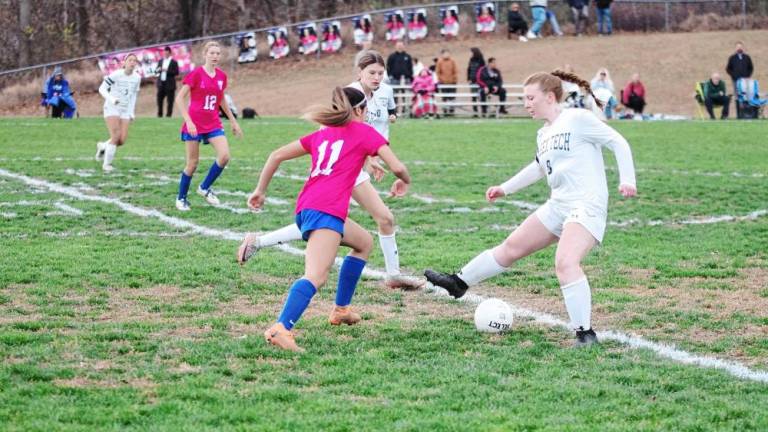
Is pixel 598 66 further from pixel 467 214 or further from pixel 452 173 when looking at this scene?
pixel 467 214

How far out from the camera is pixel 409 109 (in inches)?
1293

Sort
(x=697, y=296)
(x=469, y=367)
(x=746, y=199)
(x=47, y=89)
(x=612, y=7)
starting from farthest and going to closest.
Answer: (x=612, y=7) < (x=47, y=89) < (x=746, y=199) < (x=697, y=296) < (x=469, y=367)

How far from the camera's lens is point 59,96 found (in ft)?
101

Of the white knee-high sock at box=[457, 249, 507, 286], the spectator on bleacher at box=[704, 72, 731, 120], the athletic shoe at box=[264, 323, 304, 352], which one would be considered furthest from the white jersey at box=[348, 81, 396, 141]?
the spectator on bleacher at box=[704, 72, 731, 120]

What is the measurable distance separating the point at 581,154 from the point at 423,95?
24.9 metres

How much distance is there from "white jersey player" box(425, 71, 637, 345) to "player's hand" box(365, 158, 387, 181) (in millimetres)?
1121

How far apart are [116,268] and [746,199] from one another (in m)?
8.45

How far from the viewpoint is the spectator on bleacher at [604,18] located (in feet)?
133

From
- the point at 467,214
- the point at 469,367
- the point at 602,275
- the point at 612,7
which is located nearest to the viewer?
the point at 469,367

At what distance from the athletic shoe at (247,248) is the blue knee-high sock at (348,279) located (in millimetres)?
642

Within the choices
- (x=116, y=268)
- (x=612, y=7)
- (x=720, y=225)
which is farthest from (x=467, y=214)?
(x=612, y=7)

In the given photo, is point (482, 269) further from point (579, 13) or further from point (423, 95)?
point (579, 13)

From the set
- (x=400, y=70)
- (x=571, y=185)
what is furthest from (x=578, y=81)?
(x=400, y=70)

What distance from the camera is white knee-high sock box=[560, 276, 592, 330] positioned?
23.1 ft
